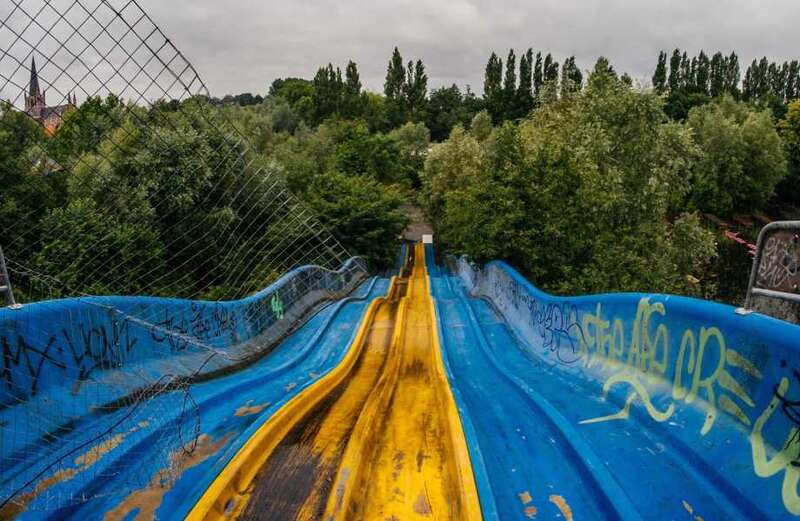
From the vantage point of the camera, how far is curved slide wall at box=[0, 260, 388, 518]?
3570mm

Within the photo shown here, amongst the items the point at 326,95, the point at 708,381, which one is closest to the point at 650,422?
the point at 708,381

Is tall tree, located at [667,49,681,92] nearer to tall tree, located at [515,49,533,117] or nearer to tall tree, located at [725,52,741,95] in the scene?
tall tree, located at [725,52,741,95]

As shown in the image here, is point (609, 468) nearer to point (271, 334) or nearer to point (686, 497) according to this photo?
point (686, 497)

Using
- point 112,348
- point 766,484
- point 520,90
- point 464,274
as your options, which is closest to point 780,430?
point 766,484

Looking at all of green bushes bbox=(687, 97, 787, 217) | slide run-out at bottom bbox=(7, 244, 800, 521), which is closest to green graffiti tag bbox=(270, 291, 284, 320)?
slide run-out at bottom bbox=(7, 244, 800, 521)

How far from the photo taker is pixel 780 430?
123 inches

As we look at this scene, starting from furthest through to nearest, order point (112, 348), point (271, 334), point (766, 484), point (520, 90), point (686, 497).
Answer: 1. point (520, 90)
2. point (271, 334)
3. point (112, 348)
4. point (686, 497)
5. point (766, 484)

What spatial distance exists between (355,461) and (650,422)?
7.96 ft

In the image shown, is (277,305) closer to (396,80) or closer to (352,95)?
(352,95)

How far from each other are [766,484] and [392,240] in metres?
28.5

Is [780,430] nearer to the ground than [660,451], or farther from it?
farther from it

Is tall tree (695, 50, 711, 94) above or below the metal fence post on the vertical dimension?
above

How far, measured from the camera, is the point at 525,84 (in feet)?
279

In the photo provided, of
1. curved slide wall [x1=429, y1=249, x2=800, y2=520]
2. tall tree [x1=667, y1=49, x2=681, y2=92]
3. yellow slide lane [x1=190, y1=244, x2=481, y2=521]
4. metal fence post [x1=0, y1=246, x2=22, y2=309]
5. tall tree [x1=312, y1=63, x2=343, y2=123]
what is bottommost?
yellow slide lane [x1=190, y1=244, x2=481, y2=521]
